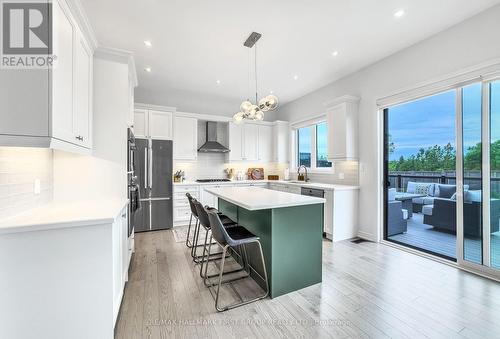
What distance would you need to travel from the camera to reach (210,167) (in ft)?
18.6

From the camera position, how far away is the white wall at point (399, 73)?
8.36 ft

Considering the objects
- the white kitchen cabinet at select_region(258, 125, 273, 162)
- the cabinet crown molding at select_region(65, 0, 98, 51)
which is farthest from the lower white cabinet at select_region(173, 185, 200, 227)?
the cabinet crown molding at select_region(65, 0, 98, 51)

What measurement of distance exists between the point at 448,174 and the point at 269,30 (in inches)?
124

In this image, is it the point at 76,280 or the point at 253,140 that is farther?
the point at 253,140

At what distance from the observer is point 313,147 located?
531cm

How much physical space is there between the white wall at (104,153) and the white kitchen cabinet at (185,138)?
2.43 meters

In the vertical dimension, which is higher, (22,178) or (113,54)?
(113,54)

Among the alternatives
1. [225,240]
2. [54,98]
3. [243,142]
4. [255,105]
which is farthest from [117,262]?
[243,142]

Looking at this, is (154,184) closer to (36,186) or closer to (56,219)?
(36,186)

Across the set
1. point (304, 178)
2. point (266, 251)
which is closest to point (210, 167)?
point (304, 178)

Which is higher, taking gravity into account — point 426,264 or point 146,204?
point 146,204

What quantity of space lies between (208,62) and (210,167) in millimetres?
2627

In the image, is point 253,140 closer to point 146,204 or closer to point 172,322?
point 146,204

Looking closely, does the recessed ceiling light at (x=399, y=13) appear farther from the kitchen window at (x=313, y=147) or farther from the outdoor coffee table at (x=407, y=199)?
the outdoor coffee table at (x=407, y=199)
